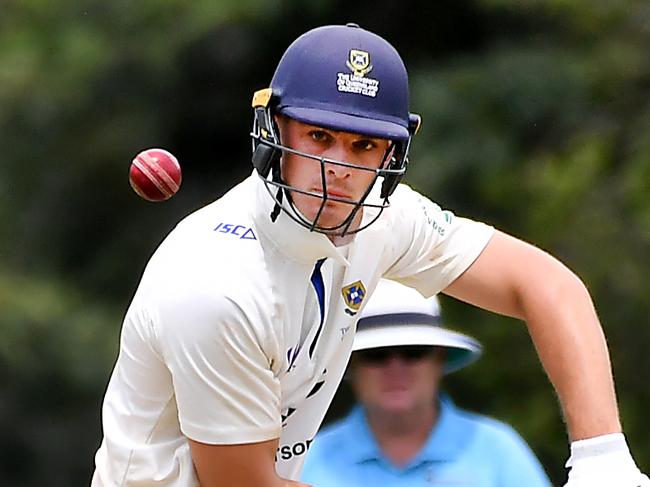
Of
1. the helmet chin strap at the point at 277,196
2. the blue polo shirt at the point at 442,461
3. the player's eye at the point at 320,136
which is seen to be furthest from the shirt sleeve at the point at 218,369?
the blue polo shirt at the point at 442,461

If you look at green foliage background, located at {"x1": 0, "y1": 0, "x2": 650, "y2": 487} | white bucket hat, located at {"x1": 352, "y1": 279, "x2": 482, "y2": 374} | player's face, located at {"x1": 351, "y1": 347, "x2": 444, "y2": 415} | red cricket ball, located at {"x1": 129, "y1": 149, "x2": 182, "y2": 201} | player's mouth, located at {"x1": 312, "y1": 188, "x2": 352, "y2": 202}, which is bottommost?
green foliage background, located at {"x1": 0, "y1": 0, "x2": 650, "y2": 487}

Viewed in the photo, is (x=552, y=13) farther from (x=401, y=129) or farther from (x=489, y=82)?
(x=401, y=129)

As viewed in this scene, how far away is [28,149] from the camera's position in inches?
386

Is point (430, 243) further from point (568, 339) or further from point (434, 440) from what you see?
point (434, 440)

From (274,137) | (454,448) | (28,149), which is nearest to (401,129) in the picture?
(274,137)

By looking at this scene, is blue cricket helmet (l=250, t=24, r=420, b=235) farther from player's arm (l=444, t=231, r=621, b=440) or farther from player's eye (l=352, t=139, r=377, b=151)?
player's arm (l=444, t=231, r=621, b=440)

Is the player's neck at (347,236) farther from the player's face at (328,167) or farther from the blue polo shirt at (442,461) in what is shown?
the blue polo shirt at (442,461)

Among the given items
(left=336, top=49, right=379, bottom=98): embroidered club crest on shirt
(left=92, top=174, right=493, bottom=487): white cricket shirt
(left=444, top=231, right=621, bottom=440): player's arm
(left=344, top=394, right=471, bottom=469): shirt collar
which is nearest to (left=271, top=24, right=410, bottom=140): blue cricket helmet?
(left=336, top=49, right=379, bottom=98): embroidered club crest on shirt

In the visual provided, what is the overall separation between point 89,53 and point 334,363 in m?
5.78

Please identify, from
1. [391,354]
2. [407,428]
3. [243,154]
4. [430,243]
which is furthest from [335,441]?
[243,154]

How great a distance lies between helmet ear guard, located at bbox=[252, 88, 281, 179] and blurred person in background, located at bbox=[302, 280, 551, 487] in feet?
4.40

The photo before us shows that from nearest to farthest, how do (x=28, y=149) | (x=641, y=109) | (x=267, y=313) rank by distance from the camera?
(x=267, y=313) < (x=641, y=109) < (x=28, y=149)

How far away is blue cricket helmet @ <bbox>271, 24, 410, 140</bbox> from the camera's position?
12.0ft

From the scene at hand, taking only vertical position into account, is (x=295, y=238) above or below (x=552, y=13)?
above
